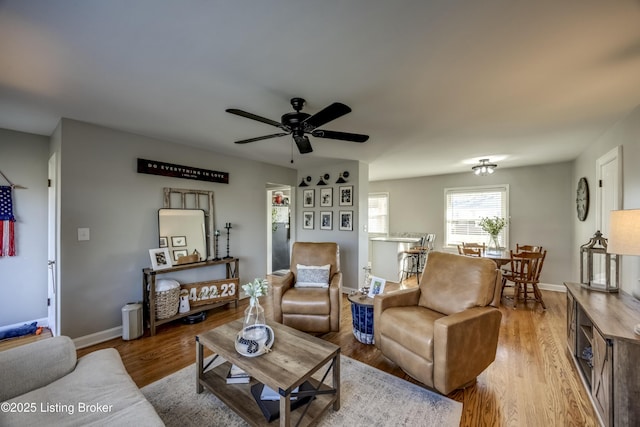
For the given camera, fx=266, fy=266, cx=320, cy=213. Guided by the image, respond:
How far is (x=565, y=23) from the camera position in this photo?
53.3 inches

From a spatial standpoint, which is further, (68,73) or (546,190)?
(546,190)

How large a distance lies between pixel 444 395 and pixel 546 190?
4.73 m

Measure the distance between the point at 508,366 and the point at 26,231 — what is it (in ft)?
17.7

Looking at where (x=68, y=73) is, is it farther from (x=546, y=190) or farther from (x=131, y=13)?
(x=546, y=190)

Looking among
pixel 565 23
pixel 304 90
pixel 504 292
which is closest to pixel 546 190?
pixel 504 292

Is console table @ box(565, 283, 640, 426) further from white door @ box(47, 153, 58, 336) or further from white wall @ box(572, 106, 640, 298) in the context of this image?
white door @ box(47, 153, 58, 336)

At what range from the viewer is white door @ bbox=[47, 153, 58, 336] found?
281 cm

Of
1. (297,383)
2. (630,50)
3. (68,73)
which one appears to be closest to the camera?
(297,383)

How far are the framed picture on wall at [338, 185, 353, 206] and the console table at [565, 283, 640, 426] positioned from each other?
3.09m

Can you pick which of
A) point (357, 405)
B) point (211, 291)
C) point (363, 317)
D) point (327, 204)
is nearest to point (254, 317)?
point (357, 405)

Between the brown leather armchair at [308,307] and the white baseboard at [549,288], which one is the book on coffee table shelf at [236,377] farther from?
the white baseboard at [549,288]

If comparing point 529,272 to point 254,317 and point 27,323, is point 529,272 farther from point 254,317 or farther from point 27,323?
point 27,323

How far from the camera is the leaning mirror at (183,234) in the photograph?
11.3 feet

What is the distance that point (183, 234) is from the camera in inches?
142
